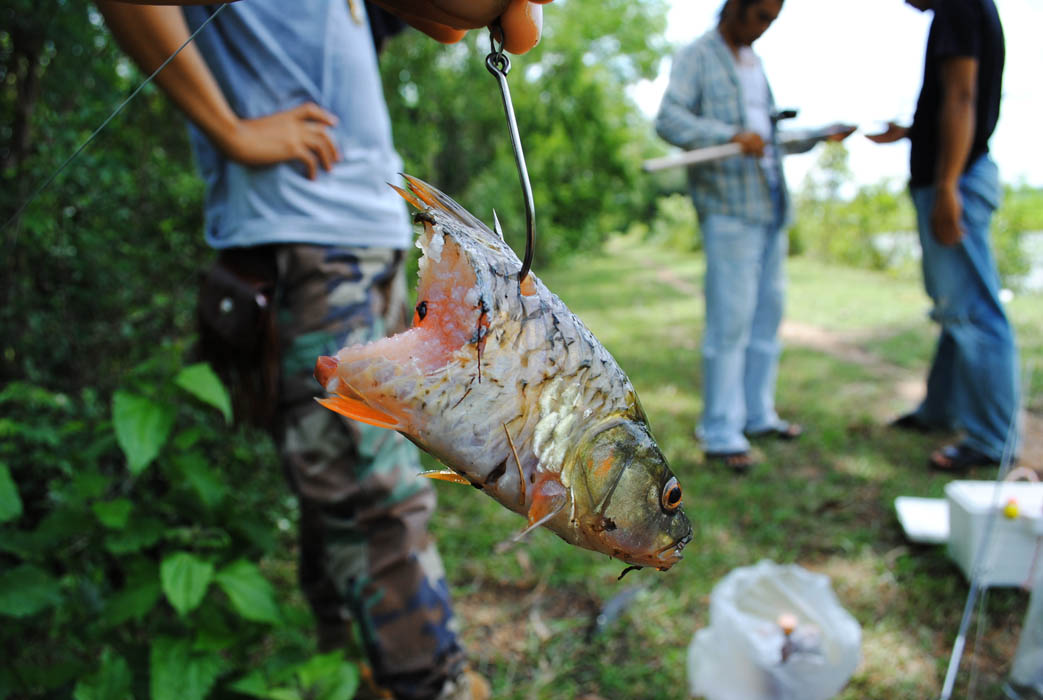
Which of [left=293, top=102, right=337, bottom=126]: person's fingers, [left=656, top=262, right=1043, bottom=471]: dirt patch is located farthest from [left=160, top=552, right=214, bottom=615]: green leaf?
[left=656, top=262, right=1043, bottom=471]: dirt patch

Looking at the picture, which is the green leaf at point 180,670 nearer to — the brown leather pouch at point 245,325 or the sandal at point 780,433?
the brown leather pouch at point 245,325

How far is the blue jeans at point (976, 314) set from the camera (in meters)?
3.09

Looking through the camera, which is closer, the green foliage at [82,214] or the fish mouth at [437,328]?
the fish mouth at [437,328]

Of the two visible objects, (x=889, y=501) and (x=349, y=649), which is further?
(x=889, y=501)

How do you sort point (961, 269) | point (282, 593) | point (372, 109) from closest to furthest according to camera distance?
point (372, 109) < point (282, 593) < point (961, 269)

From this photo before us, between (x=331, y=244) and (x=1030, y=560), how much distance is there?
2.41 m

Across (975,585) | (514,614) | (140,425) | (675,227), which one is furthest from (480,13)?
(675,227)

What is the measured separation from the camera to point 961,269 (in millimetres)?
3238

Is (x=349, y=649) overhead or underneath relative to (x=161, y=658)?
underneath

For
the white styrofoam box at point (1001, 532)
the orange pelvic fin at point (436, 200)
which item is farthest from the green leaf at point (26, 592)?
the white styrofoam box at point (1001, 532)

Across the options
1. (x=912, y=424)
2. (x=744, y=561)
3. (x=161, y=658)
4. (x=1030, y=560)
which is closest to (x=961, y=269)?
(x=912, y=424)

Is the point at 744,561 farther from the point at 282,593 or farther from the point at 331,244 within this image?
the point at 331,244

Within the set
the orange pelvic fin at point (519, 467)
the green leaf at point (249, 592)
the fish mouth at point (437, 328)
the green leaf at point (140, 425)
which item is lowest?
the green leaf at point (249, 592)

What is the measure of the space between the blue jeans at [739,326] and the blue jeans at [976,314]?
682 mm
